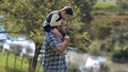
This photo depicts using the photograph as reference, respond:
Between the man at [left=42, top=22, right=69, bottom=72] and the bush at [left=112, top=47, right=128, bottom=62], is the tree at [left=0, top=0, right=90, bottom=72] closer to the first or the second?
the man at [left=42, top=22, right=69, bottom=72]

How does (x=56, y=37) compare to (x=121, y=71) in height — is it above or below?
below

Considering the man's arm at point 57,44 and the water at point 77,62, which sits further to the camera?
the water at point 77,62

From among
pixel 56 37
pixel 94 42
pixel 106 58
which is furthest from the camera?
pixel 94 42

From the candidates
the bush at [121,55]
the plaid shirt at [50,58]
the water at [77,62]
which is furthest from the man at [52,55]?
the bush at [121,55]

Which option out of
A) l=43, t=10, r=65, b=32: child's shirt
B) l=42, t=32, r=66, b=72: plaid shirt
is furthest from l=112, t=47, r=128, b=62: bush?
l=43, t=10, r=65, b=32: child's shirt

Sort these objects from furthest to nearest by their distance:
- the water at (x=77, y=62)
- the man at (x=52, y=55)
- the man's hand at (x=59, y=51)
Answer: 1. the water at (x=77, y=62)
2. the man at (x=52, y=55)
3. the man's hand at (x=59, y=51)

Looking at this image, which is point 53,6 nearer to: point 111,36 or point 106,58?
point 106,58

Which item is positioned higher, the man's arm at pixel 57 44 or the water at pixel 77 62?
the water at pixel 77 62

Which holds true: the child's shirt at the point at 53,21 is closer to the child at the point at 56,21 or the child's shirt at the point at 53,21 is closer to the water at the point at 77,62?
the child at the point at 56,21

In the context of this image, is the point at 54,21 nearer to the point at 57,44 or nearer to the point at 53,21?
the point at 53,21

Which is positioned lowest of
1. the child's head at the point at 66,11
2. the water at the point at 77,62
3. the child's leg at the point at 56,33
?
the child's leg at the point at 56,33

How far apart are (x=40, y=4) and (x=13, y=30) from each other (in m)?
1.01

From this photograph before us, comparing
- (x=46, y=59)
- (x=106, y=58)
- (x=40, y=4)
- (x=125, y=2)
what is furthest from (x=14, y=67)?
(x=125, y=2)

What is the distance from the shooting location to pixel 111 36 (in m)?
51.4
